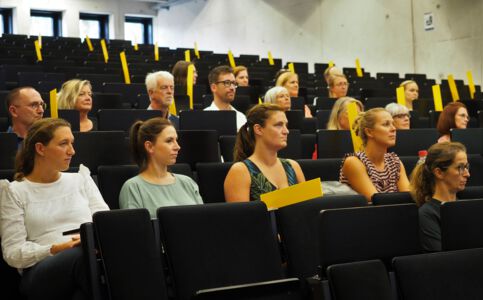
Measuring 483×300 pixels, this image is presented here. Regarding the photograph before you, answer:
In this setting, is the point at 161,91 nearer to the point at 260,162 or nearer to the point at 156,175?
the point at 260,162

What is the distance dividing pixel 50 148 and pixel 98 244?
0.63m

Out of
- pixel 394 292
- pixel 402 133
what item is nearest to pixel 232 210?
pixel 394 292

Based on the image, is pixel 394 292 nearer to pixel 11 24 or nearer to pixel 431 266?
pixel 431 266

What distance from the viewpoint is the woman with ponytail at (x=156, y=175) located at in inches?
108

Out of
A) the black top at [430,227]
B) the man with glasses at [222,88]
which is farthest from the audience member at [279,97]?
the black top at [430,227]

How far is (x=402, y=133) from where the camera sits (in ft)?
12.9

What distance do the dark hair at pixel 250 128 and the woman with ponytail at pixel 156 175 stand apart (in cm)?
36

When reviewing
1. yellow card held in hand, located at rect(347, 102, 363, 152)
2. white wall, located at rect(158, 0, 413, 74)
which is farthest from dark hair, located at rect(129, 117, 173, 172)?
white wall, located at rect(158, 0, 413, 74)

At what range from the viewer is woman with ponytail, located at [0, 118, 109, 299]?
220 cm

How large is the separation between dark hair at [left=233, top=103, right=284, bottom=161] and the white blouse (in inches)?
30.3

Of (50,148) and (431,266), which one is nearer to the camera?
(431,266)

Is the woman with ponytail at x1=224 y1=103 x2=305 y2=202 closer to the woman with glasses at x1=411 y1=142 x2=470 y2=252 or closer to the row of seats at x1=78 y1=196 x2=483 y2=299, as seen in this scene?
the woman with glasses at x1=411 y1=142 x2=470 y2=252

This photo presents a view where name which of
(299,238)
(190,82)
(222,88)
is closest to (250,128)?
(299,238)

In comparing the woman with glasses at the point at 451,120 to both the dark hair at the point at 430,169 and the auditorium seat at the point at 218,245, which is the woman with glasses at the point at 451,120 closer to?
the dark hair at the point at 430,169
